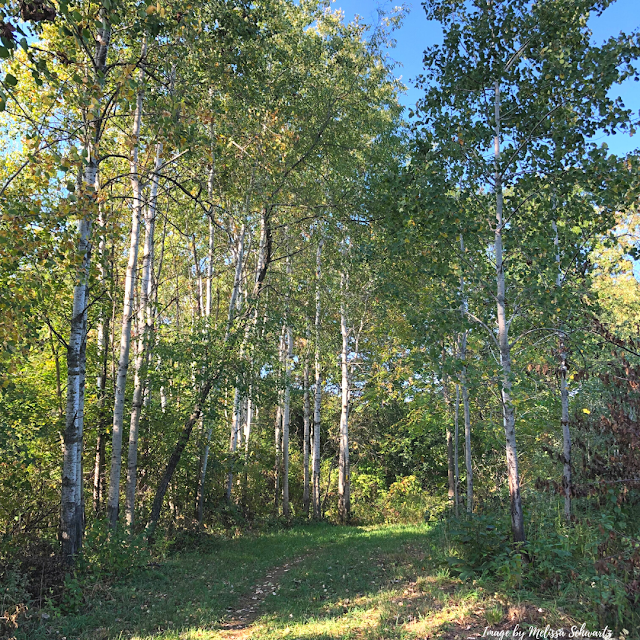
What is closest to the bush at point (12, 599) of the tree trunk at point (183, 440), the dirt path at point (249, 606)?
the dirt path at point (249, 606)

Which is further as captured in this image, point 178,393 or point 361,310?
point 361,310

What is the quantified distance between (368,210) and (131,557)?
26.0 feet

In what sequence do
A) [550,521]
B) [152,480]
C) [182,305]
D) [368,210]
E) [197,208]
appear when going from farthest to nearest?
[182,305]
[197,208]
[152,480]
[368,210]
[550,521]

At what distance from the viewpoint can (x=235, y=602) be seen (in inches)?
262

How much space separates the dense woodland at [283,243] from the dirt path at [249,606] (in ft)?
6.65

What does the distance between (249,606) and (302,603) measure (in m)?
0.76

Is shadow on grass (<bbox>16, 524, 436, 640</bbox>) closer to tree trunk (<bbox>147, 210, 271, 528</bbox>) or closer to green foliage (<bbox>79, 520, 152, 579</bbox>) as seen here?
green foliage (<bbox>79, 520, 152, 579</bbox>)

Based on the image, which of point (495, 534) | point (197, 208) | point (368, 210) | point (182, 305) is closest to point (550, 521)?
point (495, 534)

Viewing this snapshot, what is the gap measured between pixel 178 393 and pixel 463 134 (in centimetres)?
777

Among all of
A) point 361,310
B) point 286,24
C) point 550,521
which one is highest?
point 286,24

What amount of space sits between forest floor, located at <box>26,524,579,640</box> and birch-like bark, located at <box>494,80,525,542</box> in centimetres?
106

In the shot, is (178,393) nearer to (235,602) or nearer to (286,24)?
(235,602)

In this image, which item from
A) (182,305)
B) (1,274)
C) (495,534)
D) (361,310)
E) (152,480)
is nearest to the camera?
(1,274)

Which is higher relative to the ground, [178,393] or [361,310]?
[361,310]
